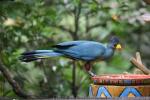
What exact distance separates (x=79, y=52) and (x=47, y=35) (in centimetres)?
120

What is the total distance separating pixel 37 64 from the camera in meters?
3.15

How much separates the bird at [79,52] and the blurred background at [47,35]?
1.60ft

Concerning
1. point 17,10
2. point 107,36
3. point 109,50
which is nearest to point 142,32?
point 107,36

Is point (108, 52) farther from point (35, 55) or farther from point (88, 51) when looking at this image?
point (35, 55)

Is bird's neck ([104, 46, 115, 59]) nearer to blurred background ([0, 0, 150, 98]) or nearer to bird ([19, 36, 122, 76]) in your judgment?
bird ([19, 36, 122, 76])

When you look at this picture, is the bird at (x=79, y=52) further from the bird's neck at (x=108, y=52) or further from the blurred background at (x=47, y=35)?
the blurred background at (x=47, y=35)

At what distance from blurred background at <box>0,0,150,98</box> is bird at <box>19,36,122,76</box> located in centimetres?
49

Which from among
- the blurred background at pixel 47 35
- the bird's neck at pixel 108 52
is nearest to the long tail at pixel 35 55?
the bird's neck at pixel 108 52

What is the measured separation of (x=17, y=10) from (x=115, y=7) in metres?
0.79

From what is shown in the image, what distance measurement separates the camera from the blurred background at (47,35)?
8.55 feet

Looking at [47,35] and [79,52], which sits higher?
[79,52]

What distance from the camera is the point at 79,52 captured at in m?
1.77

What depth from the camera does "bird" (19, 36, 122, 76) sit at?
171cm

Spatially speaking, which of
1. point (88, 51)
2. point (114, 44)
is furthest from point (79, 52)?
point (114, 44)
